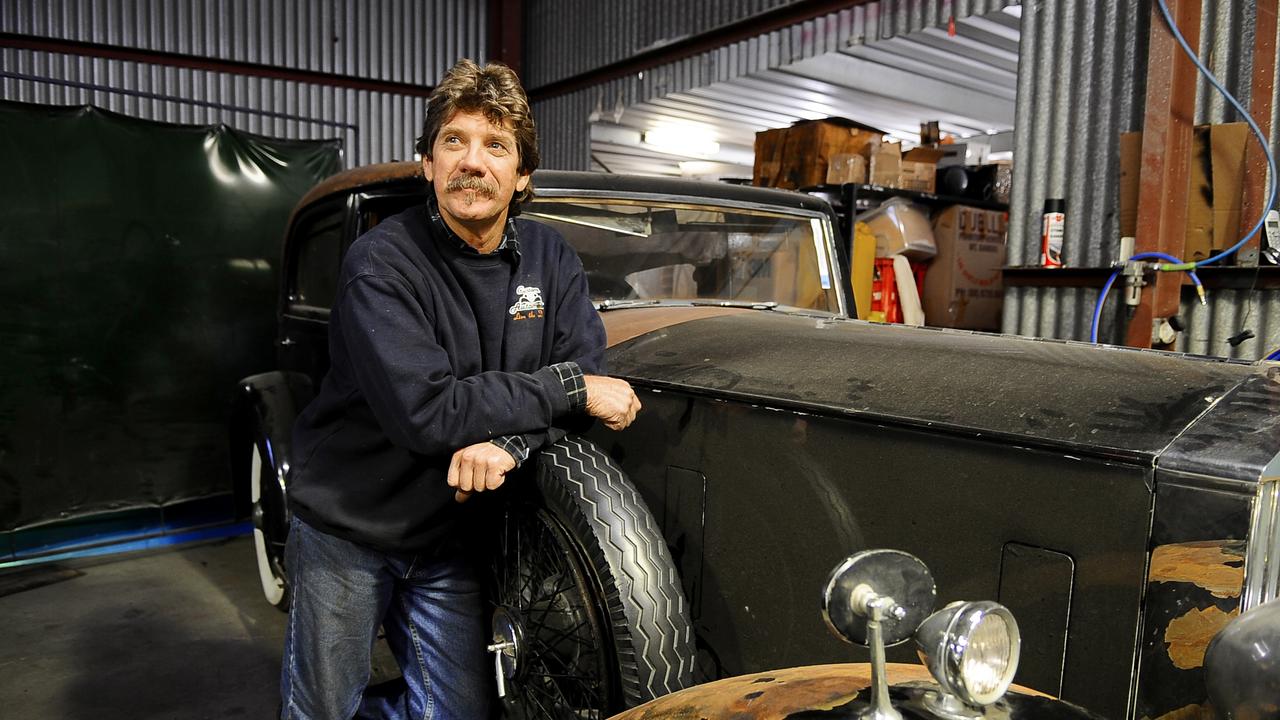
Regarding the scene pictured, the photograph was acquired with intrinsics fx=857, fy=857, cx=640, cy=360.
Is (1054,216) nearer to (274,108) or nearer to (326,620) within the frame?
(326,620)

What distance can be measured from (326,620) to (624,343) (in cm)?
94

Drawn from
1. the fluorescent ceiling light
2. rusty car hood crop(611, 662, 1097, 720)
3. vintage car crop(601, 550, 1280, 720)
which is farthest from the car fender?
the fluorescent ceiling light

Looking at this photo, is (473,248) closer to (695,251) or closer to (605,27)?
(695,251)

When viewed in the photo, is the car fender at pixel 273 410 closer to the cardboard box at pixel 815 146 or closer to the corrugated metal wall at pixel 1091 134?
the corrugated metal wall at pixel 1091 134

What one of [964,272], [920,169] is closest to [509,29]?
[920,169]

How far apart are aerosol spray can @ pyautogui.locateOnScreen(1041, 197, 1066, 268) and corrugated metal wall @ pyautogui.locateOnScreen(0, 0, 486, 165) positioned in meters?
5.22

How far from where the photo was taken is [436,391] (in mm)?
1543

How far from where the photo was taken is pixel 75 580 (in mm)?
3799

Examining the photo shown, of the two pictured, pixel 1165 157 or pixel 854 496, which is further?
pixel 1165 157

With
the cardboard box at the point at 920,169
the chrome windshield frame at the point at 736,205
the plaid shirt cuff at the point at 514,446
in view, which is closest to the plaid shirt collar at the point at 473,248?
the plaid shirt cuff at the point at 514,446

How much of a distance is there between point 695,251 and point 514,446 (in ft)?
3.99

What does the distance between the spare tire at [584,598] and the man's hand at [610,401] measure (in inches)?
4.3

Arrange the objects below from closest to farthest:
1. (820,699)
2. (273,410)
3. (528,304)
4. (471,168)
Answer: (820,699), (471,168), (528,304), (273,410)

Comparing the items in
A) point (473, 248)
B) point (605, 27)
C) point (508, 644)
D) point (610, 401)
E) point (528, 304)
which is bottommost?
point (508, 644)
